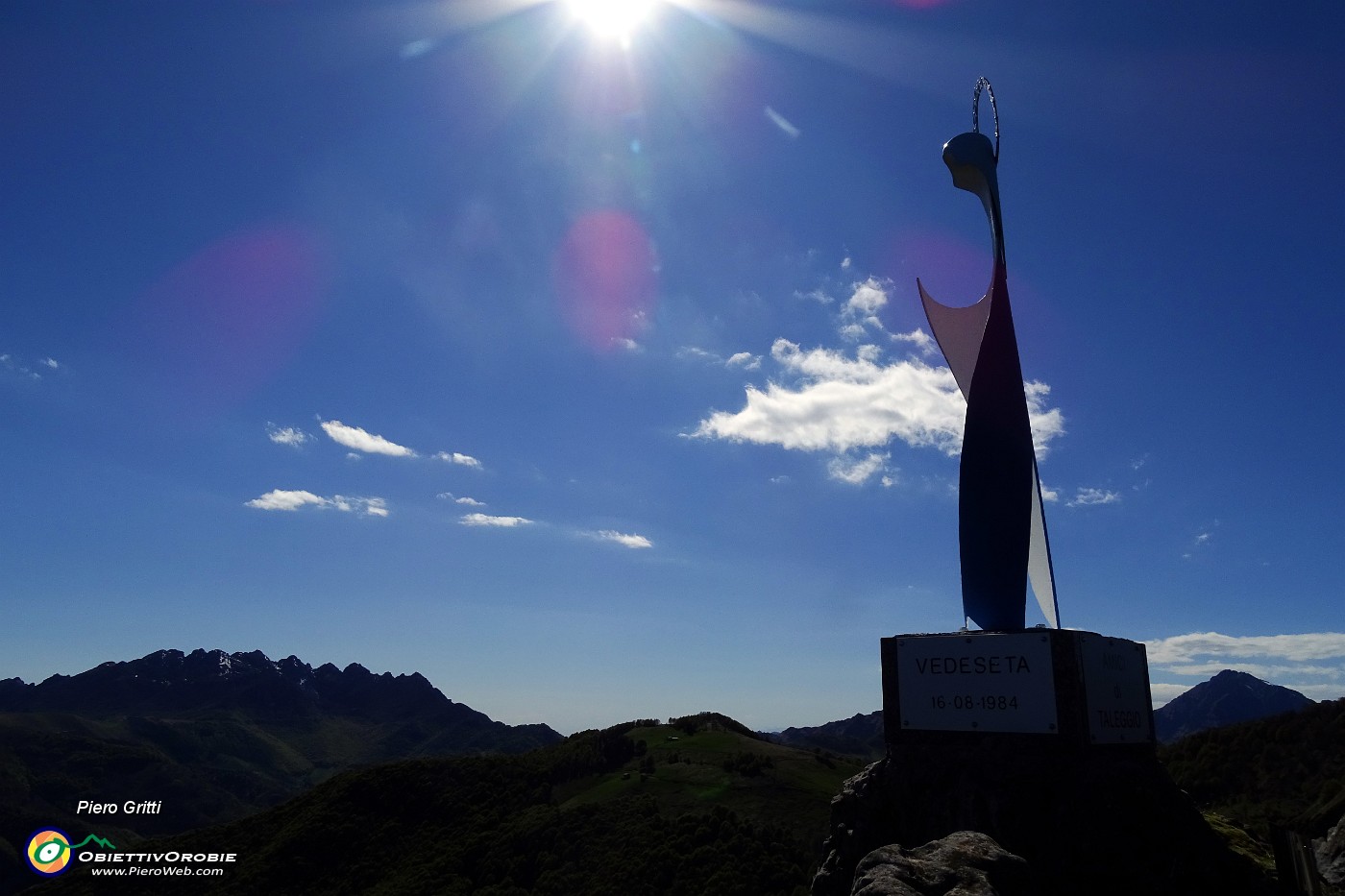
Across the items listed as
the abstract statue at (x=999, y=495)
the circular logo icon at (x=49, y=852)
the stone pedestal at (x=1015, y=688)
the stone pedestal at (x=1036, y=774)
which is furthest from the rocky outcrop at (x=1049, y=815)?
the circular logo icon at (x=49, y=852)

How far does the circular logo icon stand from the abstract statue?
121ft

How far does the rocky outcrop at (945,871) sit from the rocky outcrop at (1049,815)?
3603 mm

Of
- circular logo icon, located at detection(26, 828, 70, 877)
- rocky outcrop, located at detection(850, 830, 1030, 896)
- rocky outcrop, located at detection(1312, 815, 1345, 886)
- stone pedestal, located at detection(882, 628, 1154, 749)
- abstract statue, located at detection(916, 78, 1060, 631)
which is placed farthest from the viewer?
circular logo icon, located at detection(26, 828, 70, 877)

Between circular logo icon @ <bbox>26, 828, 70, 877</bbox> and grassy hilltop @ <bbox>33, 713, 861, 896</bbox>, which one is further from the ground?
grassy hilltop @ <bbox>33, 713, 861, 896</bbox>

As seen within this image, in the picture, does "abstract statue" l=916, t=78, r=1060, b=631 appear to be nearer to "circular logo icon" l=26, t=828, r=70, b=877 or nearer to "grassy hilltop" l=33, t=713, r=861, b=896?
"grassy hilltop" l=33, t=713, r=861, b=896

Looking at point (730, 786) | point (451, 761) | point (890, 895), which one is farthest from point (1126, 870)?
point (451, 761)

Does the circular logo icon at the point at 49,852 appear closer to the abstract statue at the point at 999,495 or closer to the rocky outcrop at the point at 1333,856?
the abstract statue at the point at 999,495

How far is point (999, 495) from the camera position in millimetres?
17641

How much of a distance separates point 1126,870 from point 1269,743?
24.1 metres

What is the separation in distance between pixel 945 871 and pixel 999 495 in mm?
11272

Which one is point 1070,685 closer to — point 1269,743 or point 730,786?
point 730,786

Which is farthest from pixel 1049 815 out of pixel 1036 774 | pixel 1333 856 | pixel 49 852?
pixel 49 852

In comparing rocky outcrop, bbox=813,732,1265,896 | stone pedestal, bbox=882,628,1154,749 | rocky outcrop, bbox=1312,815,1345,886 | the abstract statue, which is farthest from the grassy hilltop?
rocky outcrop, bbox=1312,815,1345,886

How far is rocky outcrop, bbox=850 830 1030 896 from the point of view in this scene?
24.3 feet
